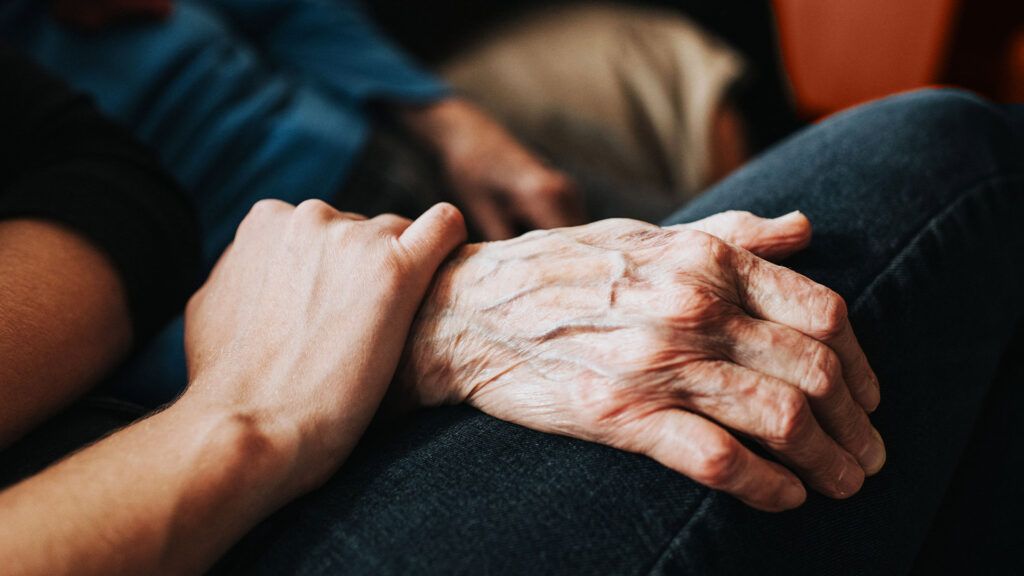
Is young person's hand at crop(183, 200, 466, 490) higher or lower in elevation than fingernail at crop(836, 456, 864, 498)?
higher

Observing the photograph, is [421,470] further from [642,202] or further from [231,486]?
[642,202]

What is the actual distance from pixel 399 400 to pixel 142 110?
691mm

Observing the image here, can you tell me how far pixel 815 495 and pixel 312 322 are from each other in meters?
0.38

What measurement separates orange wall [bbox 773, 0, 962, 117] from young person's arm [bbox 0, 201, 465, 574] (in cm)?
120

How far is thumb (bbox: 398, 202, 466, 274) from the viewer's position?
1.81 feet

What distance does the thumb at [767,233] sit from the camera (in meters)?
0.55

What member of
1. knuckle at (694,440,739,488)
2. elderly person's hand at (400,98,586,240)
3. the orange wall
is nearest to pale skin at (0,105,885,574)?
knuckle at (694,440,739,488)

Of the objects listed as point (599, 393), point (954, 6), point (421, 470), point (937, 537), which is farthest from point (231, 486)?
point (954, 6)

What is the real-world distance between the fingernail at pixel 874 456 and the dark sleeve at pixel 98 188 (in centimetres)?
63

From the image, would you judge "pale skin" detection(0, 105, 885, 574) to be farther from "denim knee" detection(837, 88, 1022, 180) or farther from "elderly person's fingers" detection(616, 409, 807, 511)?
"denim knee" detection(837, 88, 1022, 180)

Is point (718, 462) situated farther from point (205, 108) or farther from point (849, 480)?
point (205, 108)

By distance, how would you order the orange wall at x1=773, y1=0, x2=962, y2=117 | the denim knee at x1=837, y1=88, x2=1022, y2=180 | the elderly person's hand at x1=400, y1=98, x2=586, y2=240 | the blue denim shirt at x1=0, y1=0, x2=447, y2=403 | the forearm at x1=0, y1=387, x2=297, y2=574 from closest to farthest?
the forearm at x1=0, y1=387, x2=297, y2=574, the denim knee at x1=837, y1=88, x2=1022, y2=180, the blue denim shirt at x1=0, y1=0, x2=447, y2=403, the elderly person's hand at x1=400, y1=98, x2=586, y2=240, the orange wall at x1=773, y1=0, x2=962, y2=117

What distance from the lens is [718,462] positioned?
427 mm

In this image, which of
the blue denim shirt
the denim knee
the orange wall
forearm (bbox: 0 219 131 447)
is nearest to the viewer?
forearm (bbox: 0 219 131 447)
